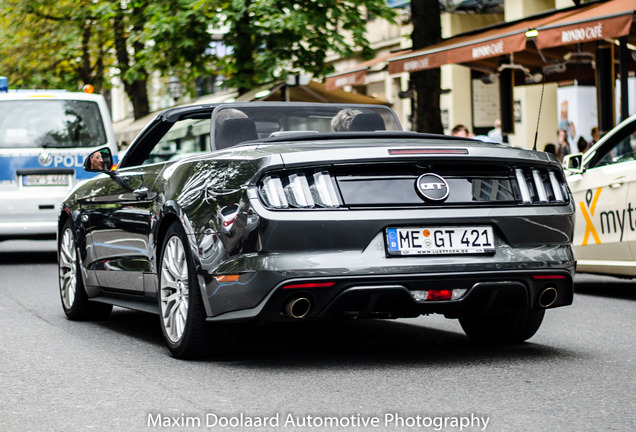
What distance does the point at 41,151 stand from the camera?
1514cm

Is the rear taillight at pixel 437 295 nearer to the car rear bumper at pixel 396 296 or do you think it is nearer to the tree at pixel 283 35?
the car rear bumper at pixel 396 296

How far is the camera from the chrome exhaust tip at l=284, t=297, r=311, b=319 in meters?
5.81

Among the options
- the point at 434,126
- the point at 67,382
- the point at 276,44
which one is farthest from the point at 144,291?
the point at 276,44

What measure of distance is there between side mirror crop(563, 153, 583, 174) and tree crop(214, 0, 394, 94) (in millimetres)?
12473

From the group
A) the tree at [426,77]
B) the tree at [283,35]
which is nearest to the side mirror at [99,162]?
the tree at [426,77]

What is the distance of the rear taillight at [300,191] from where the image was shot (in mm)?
5801

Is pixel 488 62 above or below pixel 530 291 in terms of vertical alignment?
above

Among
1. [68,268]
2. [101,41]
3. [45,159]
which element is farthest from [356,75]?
[101,41]

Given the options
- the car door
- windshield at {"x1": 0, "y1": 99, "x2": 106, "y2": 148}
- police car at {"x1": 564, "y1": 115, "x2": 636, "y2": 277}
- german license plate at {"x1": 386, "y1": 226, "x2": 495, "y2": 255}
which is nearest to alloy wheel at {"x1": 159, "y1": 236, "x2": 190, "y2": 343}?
the car door

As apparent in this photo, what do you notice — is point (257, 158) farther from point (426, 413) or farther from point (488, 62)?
point (488, 62)

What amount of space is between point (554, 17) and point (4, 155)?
22.7 ft

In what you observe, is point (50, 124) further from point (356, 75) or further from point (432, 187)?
point (432, 187)

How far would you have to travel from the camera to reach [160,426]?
15.5 feet

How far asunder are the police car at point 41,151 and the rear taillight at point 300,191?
31.6ft
